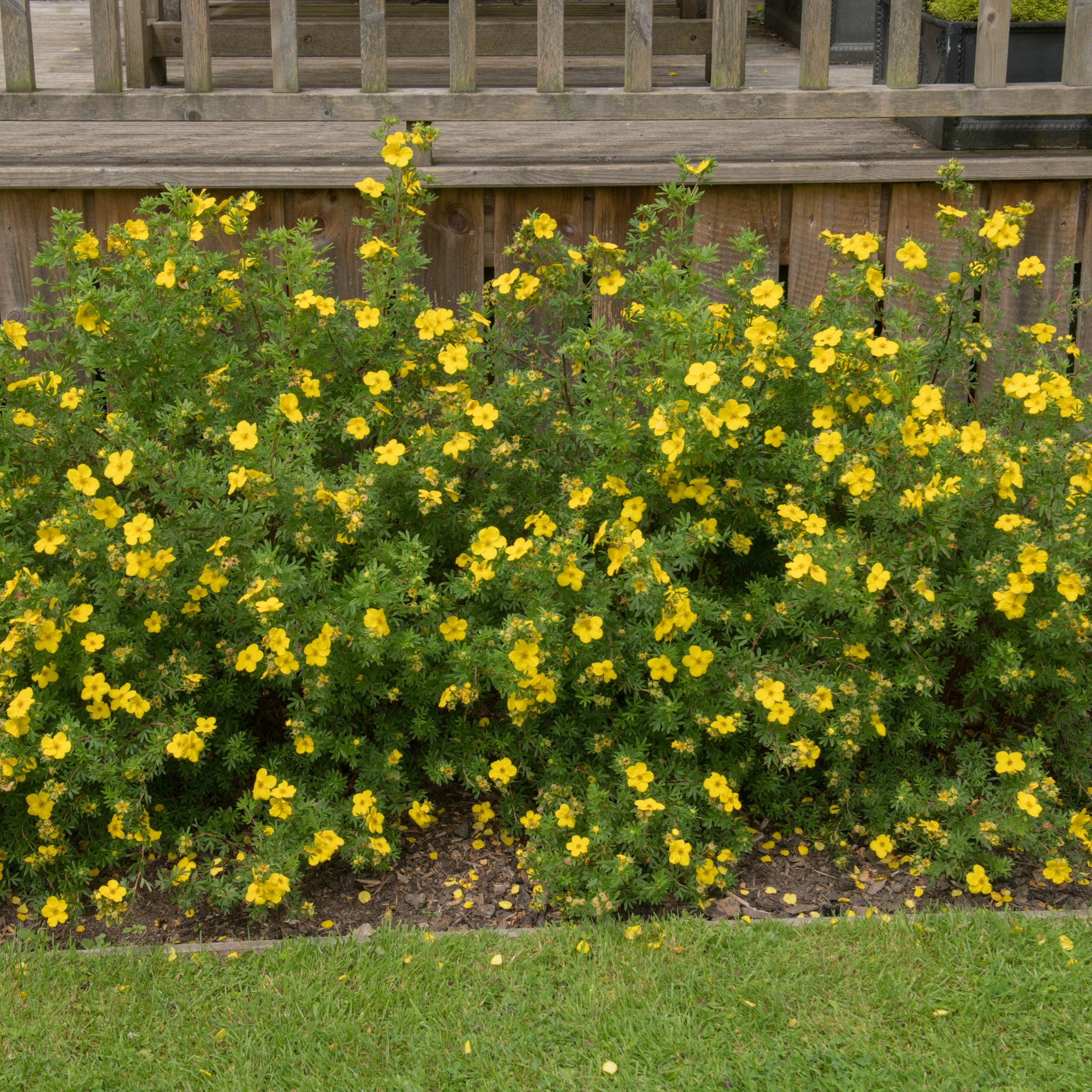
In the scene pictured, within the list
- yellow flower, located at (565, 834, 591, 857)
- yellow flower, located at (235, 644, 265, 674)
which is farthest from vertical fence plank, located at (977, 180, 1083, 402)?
yellow flower, located at (235, 644, 265, 674)

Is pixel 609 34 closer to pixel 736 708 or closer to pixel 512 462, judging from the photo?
pixel 512 462

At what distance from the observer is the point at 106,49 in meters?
3.79

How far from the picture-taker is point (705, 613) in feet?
10.1

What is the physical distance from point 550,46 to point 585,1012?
2.70 metres

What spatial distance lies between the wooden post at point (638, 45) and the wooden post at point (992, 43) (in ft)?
3.24

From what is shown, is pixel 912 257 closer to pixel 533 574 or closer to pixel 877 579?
pixel 877 579

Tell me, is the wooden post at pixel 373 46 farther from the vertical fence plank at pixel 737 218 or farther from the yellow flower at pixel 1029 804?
the yellow flower at pixel 1029 804

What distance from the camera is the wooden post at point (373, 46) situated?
3678mm

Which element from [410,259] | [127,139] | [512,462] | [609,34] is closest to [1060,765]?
[512,462]

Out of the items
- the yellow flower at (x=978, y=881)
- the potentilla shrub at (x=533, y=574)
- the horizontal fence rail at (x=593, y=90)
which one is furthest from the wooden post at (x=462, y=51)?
the yellow flower at (x=978, y=881)

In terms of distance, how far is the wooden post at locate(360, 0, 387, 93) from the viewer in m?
3.68

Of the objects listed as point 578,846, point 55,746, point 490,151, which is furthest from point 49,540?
point 490,151

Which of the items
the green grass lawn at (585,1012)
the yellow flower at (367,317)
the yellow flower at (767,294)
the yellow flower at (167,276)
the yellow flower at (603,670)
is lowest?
the green grass lawn at (585,1012)

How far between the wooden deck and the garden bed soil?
2063 mm
